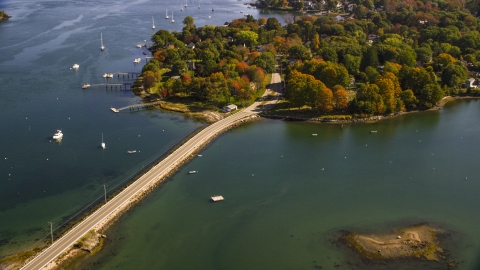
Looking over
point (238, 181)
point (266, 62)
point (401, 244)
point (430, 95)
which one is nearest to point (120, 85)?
point (266, 62)

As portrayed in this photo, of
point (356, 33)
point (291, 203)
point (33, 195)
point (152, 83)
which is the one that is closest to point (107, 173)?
point (33, 195)

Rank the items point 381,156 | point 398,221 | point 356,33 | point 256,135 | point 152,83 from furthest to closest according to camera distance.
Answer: point 356,33, point 152,83, point 256,135, point 381,156, point 398,221

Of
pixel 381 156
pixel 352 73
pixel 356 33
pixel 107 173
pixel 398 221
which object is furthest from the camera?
pixel 356 33

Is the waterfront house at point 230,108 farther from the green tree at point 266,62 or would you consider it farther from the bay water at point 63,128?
the green tree at point 266,62

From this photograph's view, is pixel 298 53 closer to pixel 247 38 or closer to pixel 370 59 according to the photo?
pixel 370 59

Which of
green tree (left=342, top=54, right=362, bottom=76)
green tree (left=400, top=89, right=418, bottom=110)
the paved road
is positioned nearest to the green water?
the paved road

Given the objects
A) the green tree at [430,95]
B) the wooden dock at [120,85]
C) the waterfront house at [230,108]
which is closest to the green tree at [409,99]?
the green tree at [430,95]

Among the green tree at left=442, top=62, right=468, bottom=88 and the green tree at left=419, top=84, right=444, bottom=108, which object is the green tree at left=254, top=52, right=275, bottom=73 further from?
the green tree at left=442, top=62, right=468, bottom=88

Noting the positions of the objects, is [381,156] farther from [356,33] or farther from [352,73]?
[356,33]
